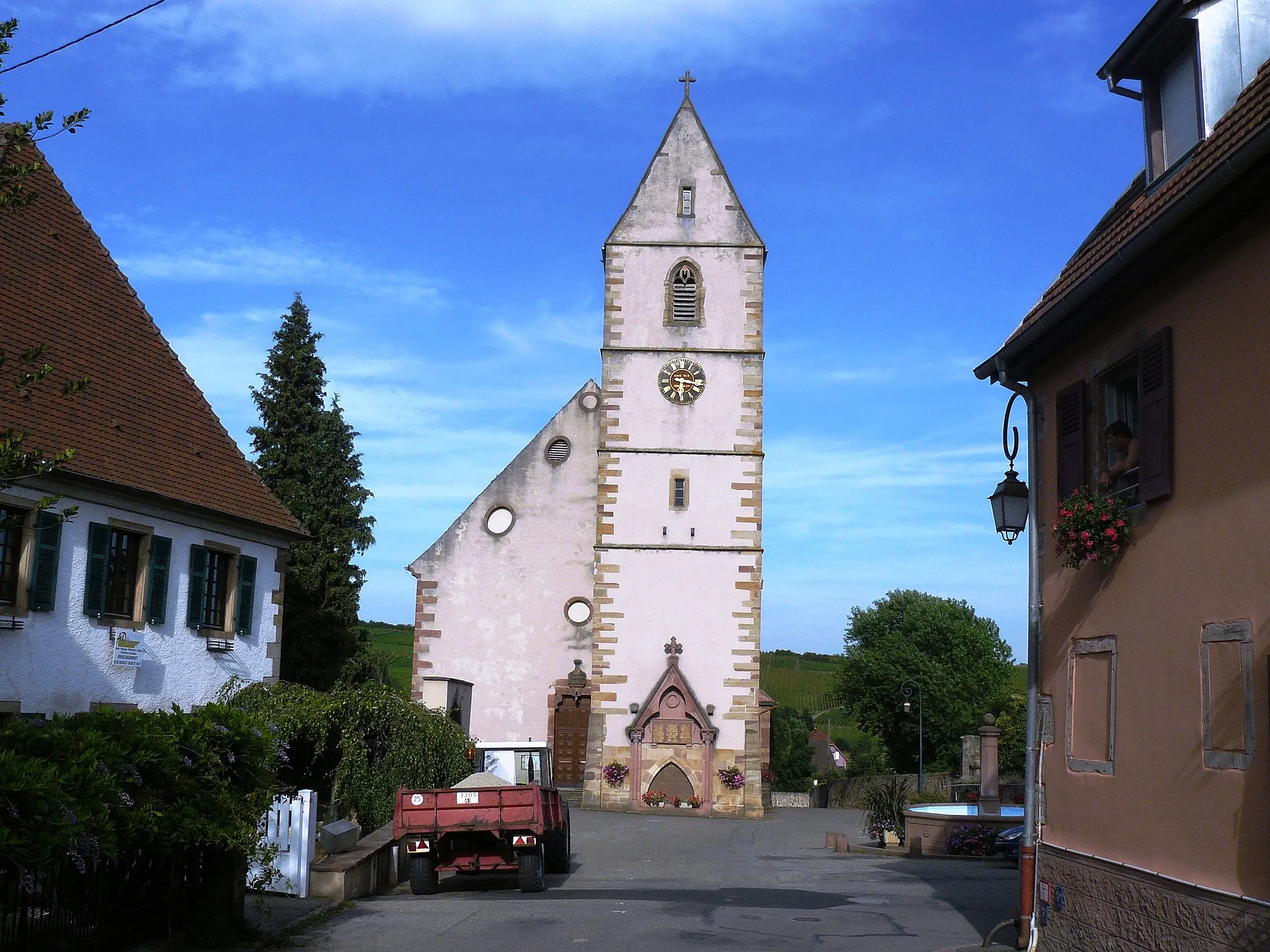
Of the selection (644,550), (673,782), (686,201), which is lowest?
(673,782)

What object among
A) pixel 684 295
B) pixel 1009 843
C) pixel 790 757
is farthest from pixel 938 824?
pixel 790 757

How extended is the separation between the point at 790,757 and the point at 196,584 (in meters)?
58.6

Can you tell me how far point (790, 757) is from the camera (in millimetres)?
74875

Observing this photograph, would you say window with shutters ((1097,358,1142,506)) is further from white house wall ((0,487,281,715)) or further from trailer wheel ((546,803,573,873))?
white house wall ((0,487,281,715))

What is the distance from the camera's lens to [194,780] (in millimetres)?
10680

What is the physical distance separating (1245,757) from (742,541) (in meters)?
26.7

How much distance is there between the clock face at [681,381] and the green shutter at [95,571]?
19.8m

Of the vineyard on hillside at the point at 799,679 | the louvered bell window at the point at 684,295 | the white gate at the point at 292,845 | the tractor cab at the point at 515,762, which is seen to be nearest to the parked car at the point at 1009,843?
the tractor cab at the point at 515,762

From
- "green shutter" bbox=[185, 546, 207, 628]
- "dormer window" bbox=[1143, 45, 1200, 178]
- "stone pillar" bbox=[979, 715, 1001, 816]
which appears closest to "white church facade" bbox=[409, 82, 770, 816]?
"stone pillar" bbox=[979, 715, 1001, 816]

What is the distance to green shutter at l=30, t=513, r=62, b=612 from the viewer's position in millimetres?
16547

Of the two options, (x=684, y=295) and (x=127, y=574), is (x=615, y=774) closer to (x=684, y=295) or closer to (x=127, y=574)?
(x=684, y=295)

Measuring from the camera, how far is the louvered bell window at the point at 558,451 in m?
38.4

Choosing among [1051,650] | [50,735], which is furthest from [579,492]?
[50,735]

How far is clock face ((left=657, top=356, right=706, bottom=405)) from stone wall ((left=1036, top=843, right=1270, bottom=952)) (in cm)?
2485
